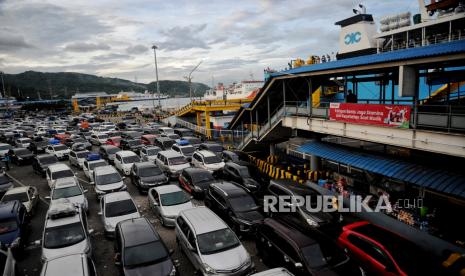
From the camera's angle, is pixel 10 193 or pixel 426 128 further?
pixel 10 193

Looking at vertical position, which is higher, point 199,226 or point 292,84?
point 292,84

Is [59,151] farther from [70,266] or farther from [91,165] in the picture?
[70,266]

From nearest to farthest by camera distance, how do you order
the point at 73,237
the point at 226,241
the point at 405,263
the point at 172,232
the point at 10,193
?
A: the point at 405,263 < the point at 226,241 < the point at 73,237 < the point at 172,232 < the point at 10,193

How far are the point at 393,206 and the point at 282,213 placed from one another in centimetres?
507

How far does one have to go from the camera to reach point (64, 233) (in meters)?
10.4

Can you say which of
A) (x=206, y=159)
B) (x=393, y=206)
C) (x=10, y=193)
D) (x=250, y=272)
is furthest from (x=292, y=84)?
(x=10, y=193)

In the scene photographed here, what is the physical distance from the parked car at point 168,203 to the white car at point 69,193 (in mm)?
3405

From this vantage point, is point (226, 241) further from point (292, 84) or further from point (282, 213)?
point (292, 84)

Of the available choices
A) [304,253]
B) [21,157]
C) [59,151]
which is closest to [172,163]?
[304,253]

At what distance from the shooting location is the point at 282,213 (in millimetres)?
12836

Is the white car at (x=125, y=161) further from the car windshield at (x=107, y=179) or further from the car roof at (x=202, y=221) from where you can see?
the car roof at (x=202, y=221)

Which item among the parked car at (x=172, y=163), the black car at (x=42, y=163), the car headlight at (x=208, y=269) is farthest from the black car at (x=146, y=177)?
the car headlight at (x=208, y=269)
